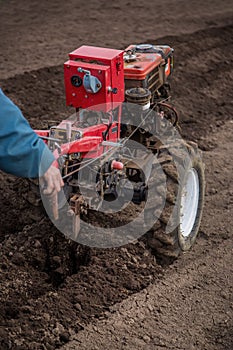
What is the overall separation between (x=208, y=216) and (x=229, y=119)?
220 centimetres

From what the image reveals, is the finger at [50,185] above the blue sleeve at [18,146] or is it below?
below

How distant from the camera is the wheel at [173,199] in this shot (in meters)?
4.54

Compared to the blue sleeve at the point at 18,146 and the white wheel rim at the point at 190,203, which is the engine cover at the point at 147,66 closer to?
the white wheel rim at the point at 190,203

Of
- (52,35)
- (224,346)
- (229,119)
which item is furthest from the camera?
(52,35)

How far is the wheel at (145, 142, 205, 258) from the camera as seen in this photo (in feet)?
14.9

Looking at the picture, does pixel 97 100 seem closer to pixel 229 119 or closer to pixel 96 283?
pixel 96 283

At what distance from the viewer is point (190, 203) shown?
5.05 metres

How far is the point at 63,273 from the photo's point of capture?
4543mm

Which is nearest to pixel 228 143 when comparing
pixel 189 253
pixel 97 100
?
pixel 189 253

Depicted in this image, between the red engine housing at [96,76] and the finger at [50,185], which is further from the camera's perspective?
the red engine housing at [96,76]

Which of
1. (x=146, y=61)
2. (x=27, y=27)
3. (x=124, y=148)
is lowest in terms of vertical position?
(x=27, y=27)

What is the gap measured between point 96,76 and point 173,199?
1019 mm

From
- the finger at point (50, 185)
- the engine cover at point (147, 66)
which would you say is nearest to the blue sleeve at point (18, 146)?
the finger at point (50, 185)

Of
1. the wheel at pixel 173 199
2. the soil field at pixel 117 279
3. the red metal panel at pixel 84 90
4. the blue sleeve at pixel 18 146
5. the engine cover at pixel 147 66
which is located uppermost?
the blue sleeve at pixel 18 146
